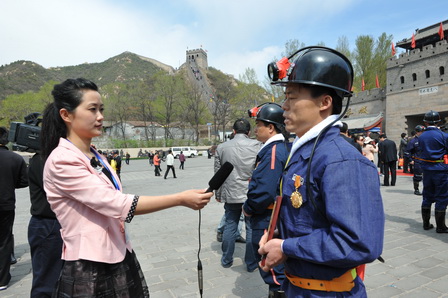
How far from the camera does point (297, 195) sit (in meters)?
1.41

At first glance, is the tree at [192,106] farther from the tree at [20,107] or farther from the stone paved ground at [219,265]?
the stone paved ground at [219,265]

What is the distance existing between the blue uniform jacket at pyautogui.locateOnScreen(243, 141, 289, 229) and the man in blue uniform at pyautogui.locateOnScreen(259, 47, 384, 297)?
60.4 inches

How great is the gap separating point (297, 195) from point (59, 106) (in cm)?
168

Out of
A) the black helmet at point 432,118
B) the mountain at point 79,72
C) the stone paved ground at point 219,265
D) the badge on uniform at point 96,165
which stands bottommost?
the stone paved ground at point 219,265

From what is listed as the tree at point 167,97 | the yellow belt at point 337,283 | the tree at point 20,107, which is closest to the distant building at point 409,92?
the tree at point 167,97

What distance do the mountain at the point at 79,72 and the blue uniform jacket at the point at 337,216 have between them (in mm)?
98128

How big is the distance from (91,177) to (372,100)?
138 feet

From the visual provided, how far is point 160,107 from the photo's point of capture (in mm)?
61094

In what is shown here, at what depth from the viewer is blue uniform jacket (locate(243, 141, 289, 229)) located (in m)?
3.18

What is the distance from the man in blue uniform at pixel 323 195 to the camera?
1.22m

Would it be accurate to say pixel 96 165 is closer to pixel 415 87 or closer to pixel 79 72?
pixel 415 87

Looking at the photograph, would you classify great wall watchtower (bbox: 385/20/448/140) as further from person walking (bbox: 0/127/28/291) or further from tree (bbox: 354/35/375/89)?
person walking (bbox: 0/127/28/291)

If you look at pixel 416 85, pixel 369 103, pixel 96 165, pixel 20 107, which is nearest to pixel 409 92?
pixel 416 85

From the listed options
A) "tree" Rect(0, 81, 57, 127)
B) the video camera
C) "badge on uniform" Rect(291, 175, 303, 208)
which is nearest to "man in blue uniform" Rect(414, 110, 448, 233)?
"badge on uniform" Rect(291, 175, 303, 208)
